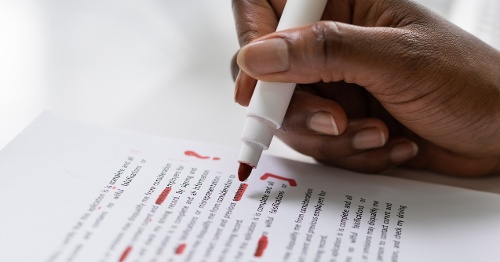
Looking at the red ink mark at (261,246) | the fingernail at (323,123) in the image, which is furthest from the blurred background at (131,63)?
the red ink mark at (261,246)

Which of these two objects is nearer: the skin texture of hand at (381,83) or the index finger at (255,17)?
the skin texture of hand at (381,83)

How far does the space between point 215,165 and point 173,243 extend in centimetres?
12

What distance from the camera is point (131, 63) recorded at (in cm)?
75

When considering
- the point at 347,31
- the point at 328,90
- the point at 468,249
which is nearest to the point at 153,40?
the point at 328,90

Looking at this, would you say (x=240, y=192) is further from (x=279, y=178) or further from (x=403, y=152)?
(x=403, y=152)

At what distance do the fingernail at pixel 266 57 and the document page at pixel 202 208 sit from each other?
96 millimetres

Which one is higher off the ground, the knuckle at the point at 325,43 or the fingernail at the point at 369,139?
the knuckle at the point at 325,43

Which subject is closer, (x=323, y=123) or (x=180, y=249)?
(x=180, y=249)

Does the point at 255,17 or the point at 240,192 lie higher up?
the point at 255,17

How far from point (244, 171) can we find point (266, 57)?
9 centimetres

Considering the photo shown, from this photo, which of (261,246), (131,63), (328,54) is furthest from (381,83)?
(131,63)

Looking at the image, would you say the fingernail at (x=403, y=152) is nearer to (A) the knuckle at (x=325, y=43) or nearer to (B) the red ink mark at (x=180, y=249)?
(A) the knuckle at (x=325, y=43)

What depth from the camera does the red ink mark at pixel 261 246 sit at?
1.44ft

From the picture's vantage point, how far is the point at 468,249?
1.52ft
